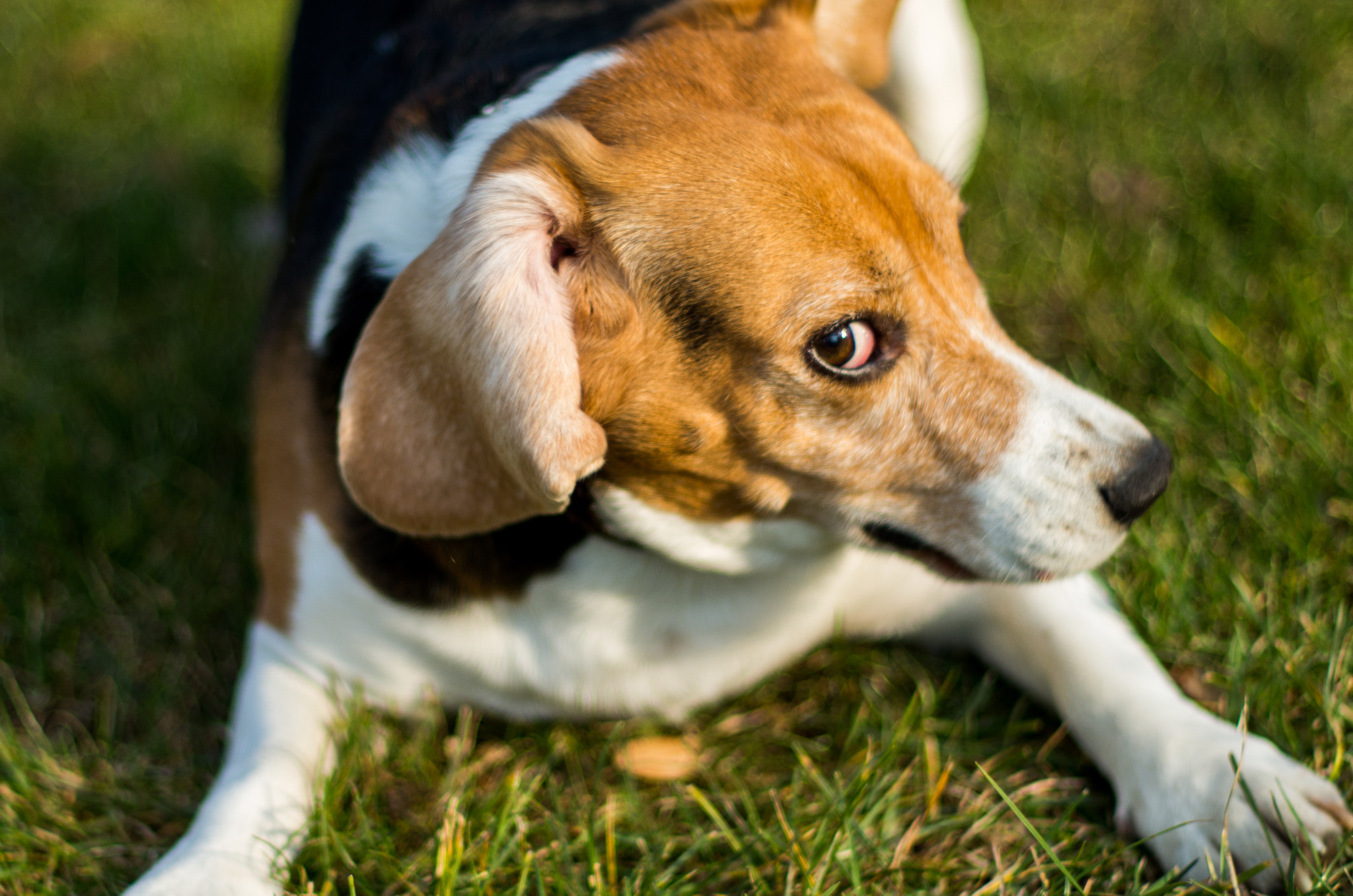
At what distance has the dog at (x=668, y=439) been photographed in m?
2.16

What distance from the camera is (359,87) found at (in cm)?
332

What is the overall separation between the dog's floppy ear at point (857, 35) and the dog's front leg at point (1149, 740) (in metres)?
1.32

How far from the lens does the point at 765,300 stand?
7.10ft

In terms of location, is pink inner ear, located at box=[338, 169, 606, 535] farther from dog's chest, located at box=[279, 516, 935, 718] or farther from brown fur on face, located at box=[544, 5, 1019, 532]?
dog's chest, located at box=[279, 516, 935, 718]

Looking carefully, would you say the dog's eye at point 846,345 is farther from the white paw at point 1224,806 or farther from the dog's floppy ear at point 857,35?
the white paw at point 1224,806

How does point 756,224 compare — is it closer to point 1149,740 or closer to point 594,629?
point 594,629

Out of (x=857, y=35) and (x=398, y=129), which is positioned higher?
(x=857, y=35)

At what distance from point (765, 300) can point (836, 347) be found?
172 millimetres

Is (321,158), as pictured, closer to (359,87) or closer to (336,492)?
(359,87)

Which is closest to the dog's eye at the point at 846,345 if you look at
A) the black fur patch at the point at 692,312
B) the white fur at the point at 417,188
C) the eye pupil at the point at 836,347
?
the eye pupil at the point at 836,347

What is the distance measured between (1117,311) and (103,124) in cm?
470

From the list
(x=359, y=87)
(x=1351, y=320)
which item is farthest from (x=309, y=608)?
(x=1351, y=320)

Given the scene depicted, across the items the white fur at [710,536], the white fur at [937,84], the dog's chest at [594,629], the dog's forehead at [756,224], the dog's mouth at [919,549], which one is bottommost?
the dog's chest at [594,629]

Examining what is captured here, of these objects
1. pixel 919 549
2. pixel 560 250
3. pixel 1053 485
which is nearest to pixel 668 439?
pixel 560 250
